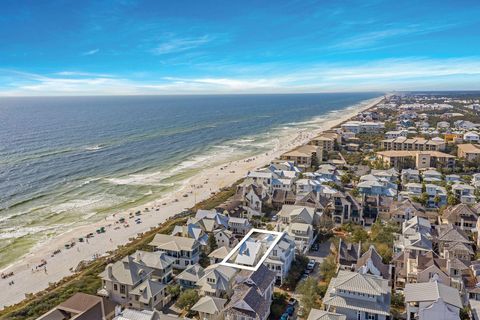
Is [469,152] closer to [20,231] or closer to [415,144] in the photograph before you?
[415,144]

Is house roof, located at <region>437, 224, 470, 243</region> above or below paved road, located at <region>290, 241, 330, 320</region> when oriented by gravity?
above

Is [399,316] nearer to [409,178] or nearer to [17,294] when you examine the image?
[17,294]

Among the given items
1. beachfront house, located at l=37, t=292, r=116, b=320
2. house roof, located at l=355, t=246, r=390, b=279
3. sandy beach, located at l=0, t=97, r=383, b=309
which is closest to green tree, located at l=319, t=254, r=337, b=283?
house roof, located at l=355, t=246, r=390, b=279

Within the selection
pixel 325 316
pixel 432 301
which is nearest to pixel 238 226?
pixel 325 316

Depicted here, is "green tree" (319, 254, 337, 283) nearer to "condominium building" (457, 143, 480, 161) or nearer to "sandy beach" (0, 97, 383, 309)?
"sandy beach" (0, 97, 383, 309)

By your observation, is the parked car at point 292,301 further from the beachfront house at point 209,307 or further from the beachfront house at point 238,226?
the beachfront house at point 238,226

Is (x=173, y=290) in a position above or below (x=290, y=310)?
above

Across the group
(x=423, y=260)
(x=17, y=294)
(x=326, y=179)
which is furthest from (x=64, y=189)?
(x=423, y=260)
